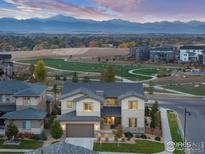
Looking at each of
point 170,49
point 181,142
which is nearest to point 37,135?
point 181,142

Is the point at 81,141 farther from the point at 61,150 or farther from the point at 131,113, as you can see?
the point at 61,150

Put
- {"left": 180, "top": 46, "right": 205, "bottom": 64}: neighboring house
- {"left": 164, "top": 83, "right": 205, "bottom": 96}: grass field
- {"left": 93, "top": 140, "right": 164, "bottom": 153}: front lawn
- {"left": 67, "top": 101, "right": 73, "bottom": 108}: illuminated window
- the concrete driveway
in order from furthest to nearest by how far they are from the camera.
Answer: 1. {"left": 180, "top": 46, "right": 205, "bottom": 64}: neighboring house
2. {"left": 164, "top": 83, "right": 205, "bottom": 96}: grass field
3. {"left": 67, "top": 101, "right": 73, "bottom": 108}: illuminated window
4. the concrete driveway
5. {"left": 93, "top": 140, "right": 164, "bottom": 153}: front lawn

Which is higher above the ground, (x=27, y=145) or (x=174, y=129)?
(x=174, y=129)

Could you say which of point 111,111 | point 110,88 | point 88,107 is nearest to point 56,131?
point 88,107

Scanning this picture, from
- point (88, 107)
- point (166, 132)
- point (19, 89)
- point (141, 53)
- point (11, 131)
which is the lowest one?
point (166, 132)

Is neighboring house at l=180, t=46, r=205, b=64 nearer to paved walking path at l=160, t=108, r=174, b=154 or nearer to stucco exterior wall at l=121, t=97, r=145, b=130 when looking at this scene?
paved walking path at l=160, t=108, r=174, b=154

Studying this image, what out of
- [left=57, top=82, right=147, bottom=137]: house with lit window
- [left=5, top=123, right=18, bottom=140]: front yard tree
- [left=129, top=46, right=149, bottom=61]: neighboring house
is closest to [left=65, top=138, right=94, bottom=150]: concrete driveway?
[left=57, top=82, right=147, bottom=137]: house with lit window
